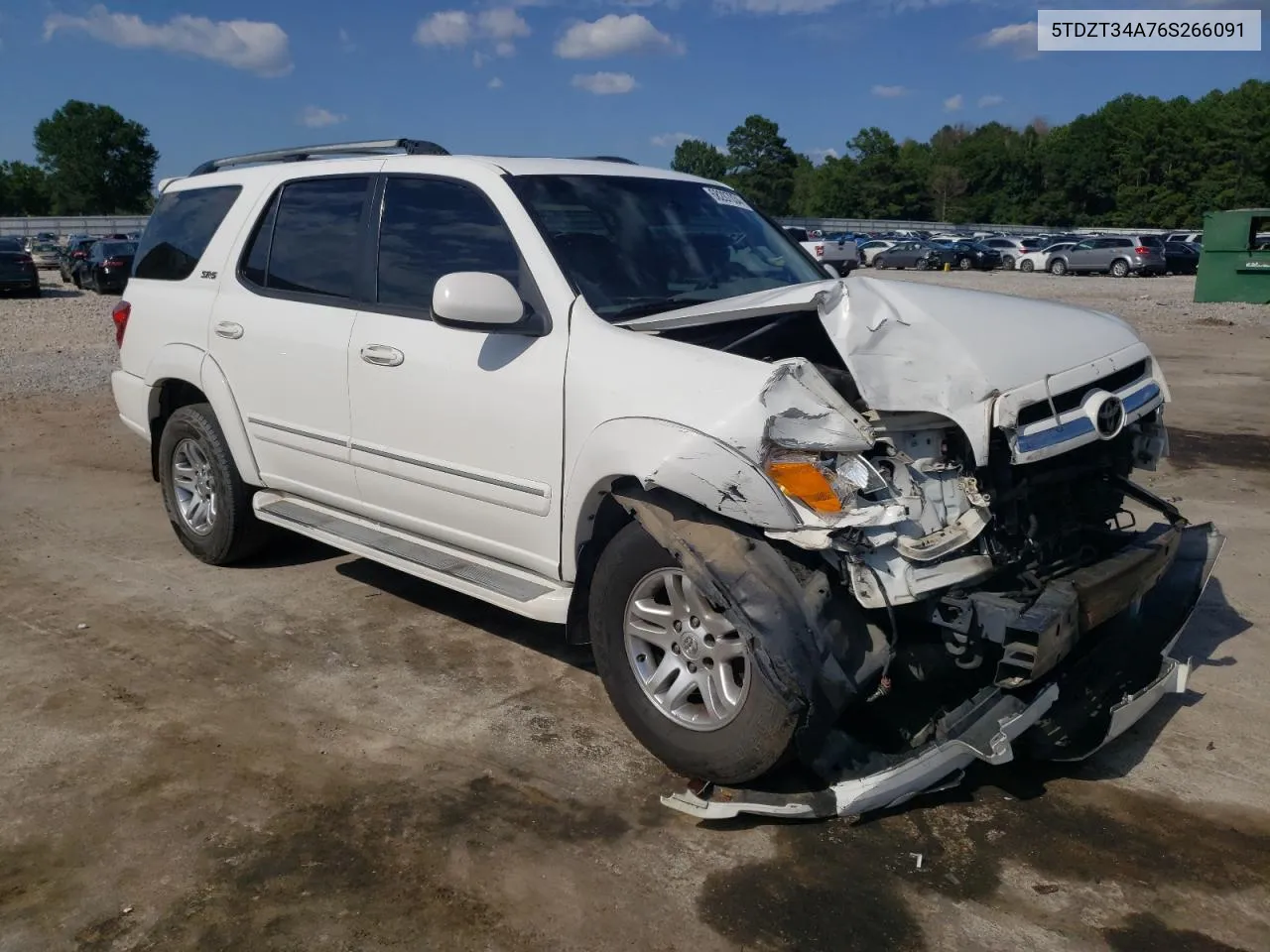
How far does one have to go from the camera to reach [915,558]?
3180 mm

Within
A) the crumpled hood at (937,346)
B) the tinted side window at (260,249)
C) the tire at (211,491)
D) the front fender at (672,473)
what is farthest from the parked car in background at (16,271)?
the crumpled hood at (937,346)

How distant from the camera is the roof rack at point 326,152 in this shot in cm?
505

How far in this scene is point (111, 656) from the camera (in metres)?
4.79

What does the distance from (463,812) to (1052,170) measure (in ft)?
348

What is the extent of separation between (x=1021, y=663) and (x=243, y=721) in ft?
9.26

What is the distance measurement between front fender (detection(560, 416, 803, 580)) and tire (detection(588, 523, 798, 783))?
0.20 meters

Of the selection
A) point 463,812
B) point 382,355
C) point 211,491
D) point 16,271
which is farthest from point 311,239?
point 16,271

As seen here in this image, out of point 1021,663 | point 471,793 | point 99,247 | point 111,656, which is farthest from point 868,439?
point 99,247

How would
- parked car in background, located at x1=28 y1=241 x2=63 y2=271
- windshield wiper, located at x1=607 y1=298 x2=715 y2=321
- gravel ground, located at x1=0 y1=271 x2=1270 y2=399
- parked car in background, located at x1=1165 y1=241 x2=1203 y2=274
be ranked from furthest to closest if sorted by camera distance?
parked car in background, located at x1=28 y1=241 x2=63 y2=271 < parked car in background, located at x1=1165 y1=241 x2=1203 y2=274 < gravel ground, located at x1=0 y1=271 x2=1270 y2=399 < windshield wiper, located at x1=607 y1=298 x2=715 y2=321

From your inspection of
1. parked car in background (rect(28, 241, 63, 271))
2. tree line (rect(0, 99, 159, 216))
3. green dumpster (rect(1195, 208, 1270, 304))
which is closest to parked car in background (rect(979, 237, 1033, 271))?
green dumpster (rect(1195, 208, 1270, 304))

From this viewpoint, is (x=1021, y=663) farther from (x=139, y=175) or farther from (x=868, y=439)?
(x=139, y=175)

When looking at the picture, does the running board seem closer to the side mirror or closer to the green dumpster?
the side mirror

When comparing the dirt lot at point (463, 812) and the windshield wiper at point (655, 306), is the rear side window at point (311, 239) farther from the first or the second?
the dirt lot at point (463, 812)

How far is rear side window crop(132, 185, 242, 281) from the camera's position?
5.76 metres
